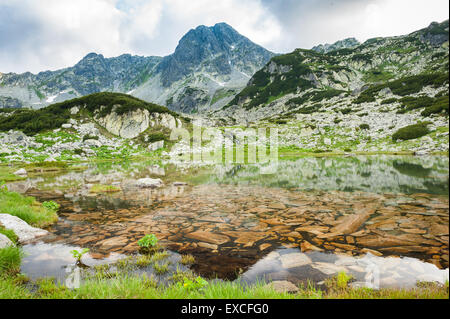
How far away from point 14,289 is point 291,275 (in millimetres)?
4648

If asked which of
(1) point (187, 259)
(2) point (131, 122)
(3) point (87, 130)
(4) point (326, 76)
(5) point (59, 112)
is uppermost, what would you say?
(4) point (326, 76)

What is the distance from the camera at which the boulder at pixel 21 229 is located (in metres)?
6.55

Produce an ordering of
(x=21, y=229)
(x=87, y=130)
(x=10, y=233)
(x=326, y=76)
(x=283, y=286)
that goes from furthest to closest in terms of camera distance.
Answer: (x=326, y=76), (x=87, y=130), (x=21, y=229), (x=10, y=233), (x=283, y=286)

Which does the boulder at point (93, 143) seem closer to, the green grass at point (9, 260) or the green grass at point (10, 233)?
the green grass at point (10, 233)

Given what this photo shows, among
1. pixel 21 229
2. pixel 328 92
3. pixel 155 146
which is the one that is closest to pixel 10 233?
pixel 21 229

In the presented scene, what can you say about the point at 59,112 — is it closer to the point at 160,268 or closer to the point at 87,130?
the point at 87,130

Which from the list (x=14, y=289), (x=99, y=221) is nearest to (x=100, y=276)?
(x=14, y=289)

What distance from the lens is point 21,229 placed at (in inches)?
267

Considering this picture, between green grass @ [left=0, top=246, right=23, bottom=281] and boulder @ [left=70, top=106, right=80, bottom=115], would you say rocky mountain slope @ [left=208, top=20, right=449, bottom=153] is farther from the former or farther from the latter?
boulder @ [left=70, top=106, right=80, bottom=115]

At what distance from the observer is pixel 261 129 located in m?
83.5

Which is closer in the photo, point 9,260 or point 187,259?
point 9,260

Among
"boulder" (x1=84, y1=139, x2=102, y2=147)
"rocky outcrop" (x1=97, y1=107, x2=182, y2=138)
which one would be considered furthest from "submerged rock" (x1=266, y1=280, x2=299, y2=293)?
"rocky outcrop" (x1=97, y1=107, x2=182, y2=138)

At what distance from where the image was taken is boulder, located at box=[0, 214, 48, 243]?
6.55 metres
